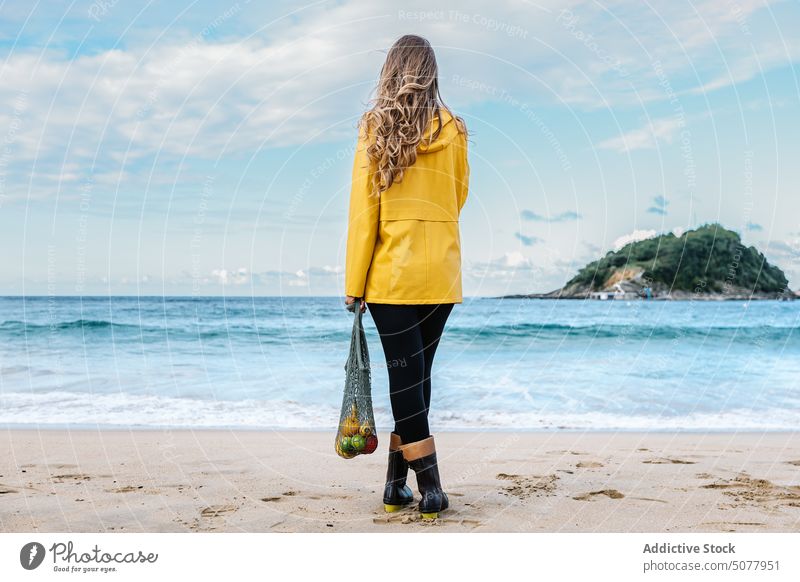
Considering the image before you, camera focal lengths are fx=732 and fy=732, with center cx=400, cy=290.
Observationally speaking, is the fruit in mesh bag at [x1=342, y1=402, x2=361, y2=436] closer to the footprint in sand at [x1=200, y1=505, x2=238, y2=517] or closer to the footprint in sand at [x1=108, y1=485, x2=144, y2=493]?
the footprint in sand at [x1=200, y1=505, x2=238, y2=517]

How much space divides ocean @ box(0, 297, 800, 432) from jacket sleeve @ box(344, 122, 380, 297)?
12.5ft

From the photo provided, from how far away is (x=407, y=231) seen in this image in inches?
137

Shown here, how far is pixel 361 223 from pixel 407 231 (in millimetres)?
222

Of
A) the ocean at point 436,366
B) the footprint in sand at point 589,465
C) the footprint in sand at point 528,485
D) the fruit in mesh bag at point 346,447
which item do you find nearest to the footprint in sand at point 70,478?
the fruit in mesh bag at point 346,447

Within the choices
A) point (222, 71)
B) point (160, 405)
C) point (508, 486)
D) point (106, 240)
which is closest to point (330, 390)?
point (160, 405)

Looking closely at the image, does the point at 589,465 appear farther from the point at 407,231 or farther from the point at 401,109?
the point at 401,109

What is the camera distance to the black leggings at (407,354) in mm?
3518

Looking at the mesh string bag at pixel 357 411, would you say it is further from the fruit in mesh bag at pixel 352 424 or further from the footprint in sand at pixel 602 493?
the footprint in sand at pixel 602 493

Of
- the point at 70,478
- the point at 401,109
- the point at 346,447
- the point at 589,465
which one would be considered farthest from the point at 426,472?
A: the point at 70,478

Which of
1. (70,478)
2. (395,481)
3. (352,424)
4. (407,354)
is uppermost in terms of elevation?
(407,354)

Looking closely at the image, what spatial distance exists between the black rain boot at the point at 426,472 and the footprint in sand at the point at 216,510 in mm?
980

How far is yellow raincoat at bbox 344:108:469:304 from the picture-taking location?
11.4 ft

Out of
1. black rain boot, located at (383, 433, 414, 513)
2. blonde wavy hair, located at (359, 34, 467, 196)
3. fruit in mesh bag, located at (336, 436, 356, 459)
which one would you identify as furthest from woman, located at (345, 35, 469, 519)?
fruit in mesh bag, located at (336, 436, 356, 459)

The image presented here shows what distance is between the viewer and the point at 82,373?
11102mm
